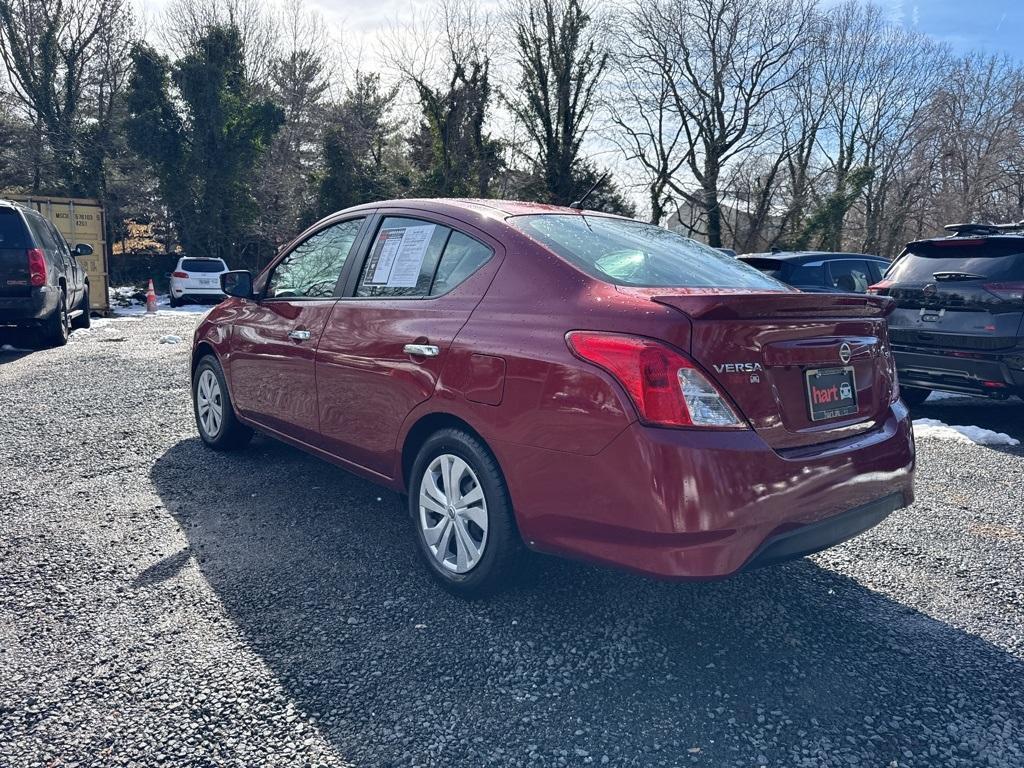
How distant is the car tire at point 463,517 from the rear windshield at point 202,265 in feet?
59.3

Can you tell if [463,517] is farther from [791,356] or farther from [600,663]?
[791,356]

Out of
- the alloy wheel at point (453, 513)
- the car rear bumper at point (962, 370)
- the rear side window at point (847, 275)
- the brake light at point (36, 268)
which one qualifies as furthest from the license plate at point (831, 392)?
the brake light at point (36, 268)

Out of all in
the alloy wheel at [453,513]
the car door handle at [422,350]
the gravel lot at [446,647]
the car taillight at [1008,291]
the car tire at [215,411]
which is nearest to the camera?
the gravel lot at [446,647]

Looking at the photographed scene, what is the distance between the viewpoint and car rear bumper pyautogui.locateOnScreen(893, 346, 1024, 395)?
5.84 m

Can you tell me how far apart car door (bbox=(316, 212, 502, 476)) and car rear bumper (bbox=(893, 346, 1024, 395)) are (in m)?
4.61

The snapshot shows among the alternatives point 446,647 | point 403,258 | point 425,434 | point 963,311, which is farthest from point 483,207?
point 963,311

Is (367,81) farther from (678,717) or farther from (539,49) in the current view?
(678,717)

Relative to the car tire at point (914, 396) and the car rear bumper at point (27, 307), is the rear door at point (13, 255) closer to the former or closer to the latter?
the car rear bumper at point (27, 307)

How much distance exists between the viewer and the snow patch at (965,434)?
6.12m

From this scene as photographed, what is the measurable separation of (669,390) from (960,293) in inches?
198

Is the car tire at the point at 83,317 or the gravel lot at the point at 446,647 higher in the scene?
the car tire at the point at 83,317

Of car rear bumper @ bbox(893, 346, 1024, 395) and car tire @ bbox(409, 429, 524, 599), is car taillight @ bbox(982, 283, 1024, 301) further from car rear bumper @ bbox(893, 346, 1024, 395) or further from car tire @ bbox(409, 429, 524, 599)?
car tire @ bbox(409, 429, 524, 599)

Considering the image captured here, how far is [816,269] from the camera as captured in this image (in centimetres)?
862

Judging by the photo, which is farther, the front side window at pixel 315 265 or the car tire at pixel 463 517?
the front side window at pixel 315 265
